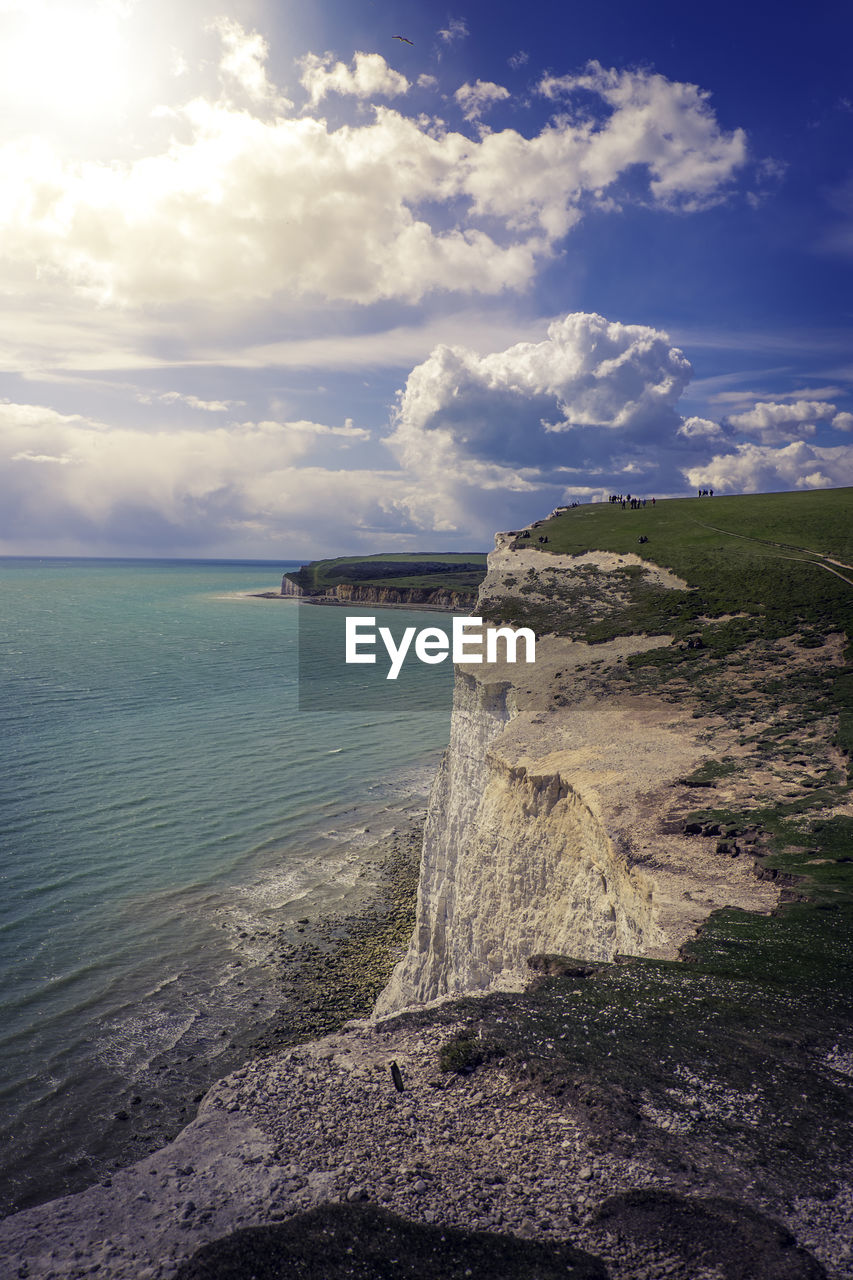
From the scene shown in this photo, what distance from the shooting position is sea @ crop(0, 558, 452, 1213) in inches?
1000

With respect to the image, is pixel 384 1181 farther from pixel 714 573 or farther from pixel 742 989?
pixel 714 573

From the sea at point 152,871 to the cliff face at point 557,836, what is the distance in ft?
30.9

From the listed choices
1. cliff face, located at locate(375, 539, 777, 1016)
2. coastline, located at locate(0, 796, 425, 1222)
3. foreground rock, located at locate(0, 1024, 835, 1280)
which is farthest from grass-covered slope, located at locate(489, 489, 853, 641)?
foreground rock, located at locate(0, 1024, 835, 1280)

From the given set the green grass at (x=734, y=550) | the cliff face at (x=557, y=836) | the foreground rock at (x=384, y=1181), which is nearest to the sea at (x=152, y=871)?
the cliff face at (x=557, y=836)

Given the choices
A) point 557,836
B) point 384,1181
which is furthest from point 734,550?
point 384,1181

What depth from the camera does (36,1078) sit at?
2580cm

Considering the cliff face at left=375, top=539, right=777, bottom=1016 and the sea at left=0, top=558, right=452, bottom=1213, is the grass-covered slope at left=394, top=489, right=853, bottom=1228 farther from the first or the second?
the sea at left=0, top=558, right=452, bottom=1213

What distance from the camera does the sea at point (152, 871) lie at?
83.3 ft

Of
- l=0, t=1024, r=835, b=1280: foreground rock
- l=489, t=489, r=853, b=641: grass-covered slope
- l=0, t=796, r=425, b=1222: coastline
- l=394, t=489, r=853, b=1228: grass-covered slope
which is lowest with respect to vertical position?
l=0, t=796, r=425, b=1222: coastline

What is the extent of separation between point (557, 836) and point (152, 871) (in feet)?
92.8

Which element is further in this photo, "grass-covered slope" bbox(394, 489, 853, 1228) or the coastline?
the coastline

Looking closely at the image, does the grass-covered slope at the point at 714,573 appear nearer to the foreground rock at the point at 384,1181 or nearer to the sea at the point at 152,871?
the sea at the point at 152,871

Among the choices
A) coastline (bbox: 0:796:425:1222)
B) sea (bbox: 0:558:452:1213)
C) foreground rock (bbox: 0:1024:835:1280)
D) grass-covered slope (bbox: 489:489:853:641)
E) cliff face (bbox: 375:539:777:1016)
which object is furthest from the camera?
grass-covered slope (bbox: 489:489:853:641)

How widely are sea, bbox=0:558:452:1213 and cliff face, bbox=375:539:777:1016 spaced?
940 centimetres
